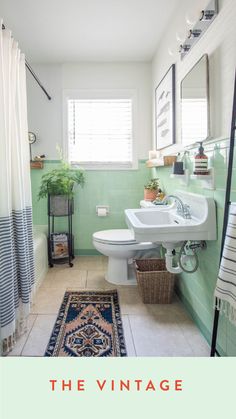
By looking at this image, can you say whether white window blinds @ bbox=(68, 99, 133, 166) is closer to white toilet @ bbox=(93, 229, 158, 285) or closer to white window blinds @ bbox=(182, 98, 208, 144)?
white toilet @ bbox=(93, 229, 158, 285)

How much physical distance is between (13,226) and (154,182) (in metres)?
1.77

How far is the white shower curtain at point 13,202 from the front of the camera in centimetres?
162

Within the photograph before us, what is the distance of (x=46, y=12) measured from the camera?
2.38 m

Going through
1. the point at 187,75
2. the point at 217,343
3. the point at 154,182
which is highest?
the point at 187,75

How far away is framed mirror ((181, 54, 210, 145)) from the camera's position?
5.76 feet

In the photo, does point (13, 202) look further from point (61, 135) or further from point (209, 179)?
point (61, 135)

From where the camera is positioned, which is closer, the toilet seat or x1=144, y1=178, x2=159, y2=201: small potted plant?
the toilet seat

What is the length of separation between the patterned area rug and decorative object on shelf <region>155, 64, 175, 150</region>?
4.82ft

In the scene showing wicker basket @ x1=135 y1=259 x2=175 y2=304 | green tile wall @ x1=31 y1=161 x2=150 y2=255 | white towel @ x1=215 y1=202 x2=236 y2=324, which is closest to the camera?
white towel @ x1=215 y1=202 x2=236 y2=324

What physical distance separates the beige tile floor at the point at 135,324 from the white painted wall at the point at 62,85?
5.31ft

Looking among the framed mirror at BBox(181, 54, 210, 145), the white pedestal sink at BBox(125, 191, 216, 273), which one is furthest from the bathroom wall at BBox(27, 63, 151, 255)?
the white pedestal sink at BBox(125, 191, 216, 273)

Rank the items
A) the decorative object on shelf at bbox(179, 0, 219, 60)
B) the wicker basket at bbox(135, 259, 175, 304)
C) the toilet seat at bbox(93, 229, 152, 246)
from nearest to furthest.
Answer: the decorative object on shelf at bbox(179, 0, 219, 60) < the wicker basket at bbox(135, 259, 175, 304) < the toilet seat at bbox(93, 229, 152, 246)
